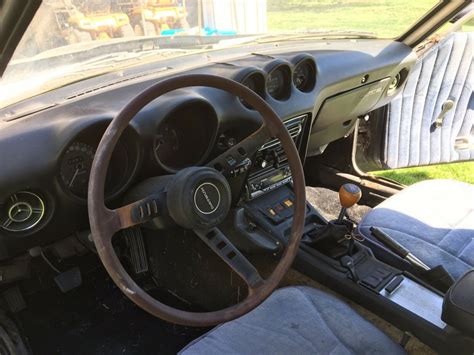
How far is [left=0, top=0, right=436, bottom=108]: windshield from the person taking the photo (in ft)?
5.06

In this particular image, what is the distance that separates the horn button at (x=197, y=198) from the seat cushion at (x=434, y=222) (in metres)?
0.95

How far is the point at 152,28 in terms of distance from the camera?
5.89 feet

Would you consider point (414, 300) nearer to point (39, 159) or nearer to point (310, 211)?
point (310, 211)

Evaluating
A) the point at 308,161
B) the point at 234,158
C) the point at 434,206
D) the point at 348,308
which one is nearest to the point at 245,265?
the point at 234,158

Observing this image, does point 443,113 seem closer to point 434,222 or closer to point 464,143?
point 464,143

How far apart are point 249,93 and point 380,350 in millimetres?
888

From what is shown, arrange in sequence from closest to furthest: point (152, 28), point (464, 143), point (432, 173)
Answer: point (152, 28), point (464, 143), point (432, 173)

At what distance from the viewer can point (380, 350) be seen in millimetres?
1520

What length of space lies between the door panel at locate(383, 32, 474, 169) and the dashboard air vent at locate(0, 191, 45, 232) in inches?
82.0

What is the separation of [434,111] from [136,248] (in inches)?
77.6

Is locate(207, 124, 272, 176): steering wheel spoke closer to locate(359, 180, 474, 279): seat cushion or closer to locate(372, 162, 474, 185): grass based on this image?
locate(359, 180, 474, 279): seat cushion

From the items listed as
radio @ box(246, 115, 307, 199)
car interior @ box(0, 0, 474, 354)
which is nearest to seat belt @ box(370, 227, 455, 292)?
A: car interior @ box(0, 0, 474, 354)

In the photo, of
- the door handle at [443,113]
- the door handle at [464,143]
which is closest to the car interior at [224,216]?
the door handle at [443,113]

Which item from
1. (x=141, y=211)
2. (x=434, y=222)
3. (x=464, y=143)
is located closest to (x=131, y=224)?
(x=141, y=211)
